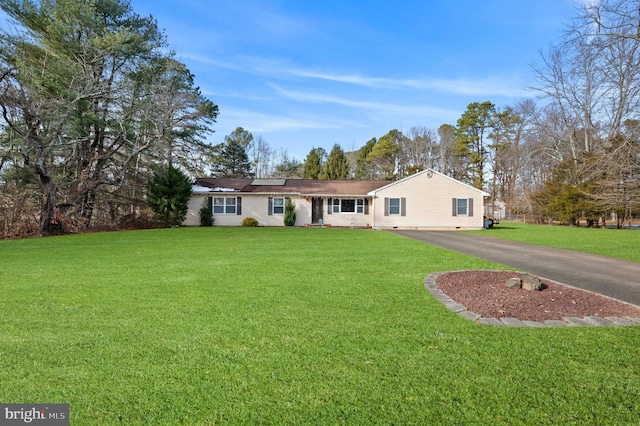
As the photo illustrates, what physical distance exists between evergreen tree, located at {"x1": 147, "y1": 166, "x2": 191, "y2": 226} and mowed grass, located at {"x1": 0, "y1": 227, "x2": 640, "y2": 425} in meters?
16.0

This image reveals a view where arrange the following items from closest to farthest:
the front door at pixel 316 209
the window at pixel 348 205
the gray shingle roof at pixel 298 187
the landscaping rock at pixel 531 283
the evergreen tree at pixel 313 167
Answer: the landscaping rock at pixel 531 283 → the gray shingle roof at pixel 298 187 → the window at pixel 348 205 → the front door at pixel 316 209 → the evergreen tree at pixel 313 167

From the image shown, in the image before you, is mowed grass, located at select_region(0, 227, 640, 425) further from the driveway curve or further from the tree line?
the tree line

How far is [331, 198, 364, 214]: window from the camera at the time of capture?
23.4 meters

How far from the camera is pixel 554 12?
11.9m

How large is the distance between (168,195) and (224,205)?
3520 mm

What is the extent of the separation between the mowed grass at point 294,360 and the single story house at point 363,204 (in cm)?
1738

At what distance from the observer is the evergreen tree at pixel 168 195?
20.7 meters

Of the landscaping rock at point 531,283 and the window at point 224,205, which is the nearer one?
the landscaping rock at point 531,283

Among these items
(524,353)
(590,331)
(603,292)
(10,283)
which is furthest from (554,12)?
(10,283)

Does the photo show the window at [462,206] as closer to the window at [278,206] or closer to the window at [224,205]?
the window at [278,206]

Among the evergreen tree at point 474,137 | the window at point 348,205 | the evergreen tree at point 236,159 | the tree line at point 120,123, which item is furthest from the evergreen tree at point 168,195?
the evergreen tree at point 474,137

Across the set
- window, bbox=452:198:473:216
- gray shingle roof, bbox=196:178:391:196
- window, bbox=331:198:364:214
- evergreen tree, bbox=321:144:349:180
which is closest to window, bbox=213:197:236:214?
gray shingle roof, bbox=196:178:391:196

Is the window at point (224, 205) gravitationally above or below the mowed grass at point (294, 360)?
above

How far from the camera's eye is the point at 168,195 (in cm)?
2089
